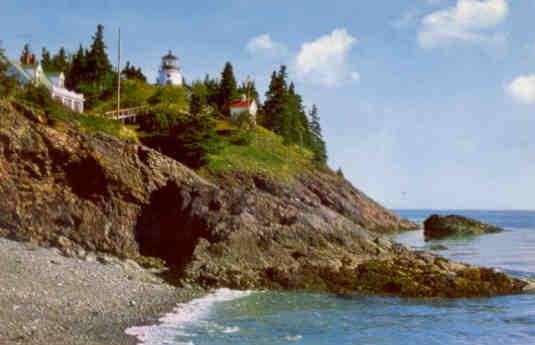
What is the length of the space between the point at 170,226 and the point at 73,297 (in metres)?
13.5

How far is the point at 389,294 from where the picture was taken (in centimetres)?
2834

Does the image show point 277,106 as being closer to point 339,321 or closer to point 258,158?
point 258,158

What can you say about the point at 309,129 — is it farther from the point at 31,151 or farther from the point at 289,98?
the point at 31,151

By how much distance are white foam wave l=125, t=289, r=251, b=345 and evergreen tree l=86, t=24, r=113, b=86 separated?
68.6 metres

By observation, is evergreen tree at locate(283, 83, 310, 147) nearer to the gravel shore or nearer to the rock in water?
the rock in water

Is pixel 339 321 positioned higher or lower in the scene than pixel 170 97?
lower

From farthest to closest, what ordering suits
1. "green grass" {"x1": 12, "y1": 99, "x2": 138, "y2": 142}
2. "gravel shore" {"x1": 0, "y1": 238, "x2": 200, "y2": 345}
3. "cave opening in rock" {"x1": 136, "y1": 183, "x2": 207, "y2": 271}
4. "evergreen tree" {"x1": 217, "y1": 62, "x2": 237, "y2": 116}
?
"evergreen tree" {"x1": 217, "y1": 62, "x2": 237, "y2": 116}
"green grass" {"x1": 12, "y1": 99, "x2": 138, "y2": 142}
"cave opening in rock" {"x1": 136, "y1": 183, "x2": 207, "y2": 271}
"gravel shore" {"x1": 0, "y1": 238, "x2": 200, "y2": 345}

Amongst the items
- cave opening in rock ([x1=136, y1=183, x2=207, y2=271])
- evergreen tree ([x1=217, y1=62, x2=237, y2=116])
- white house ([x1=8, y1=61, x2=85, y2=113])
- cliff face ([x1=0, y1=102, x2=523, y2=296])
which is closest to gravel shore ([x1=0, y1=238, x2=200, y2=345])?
cliff face ([x1=0, y1=102, x2=523, y2=296])

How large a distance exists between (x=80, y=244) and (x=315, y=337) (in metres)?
18.1

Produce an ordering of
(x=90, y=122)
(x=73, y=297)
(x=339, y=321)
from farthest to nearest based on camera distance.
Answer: (x=90, y=122), (x=339, y=321), (x=73, y=297)

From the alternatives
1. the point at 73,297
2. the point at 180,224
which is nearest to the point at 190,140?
the point at 180,224

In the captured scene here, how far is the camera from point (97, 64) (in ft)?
284

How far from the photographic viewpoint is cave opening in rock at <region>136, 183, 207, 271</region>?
33.0 meters

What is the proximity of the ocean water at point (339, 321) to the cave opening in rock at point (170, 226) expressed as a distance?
268 inches
